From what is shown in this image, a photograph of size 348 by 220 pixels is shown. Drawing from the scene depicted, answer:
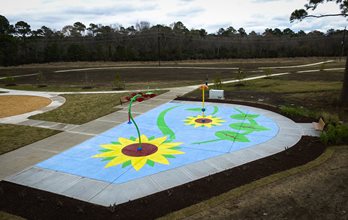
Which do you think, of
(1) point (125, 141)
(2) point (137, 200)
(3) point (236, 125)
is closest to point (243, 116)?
(3) point (236, 125)

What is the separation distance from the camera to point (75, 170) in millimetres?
8719

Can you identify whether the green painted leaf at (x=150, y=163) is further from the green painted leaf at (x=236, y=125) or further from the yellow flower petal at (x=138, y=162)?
the green painted leaf at (x=236, y=125)

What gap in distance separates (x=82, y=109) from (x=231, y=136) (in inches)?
402

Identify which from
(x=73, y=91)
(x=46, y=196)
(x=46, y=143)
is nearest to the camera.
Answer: (x=46, y=196)

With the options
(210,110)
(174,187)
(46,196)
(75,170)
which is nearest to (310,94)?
(210,110)

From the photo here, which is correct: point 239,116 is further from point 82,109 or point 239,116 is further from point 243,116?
point 82,109

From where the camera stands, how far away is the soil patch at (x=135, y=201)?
6.34 m

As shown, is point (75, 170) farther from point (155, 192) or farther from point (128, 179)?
point (155, 192)

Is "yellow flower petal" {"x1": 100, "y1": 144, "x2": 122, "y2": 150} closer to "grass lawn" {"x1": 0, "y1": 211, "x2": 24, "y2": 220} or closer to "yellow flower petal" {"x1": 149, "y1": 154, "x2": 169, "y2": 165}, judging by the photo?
"yellow flower petal" {"x1": 149, "y1": 154, "x2": 169, "y2": 165}

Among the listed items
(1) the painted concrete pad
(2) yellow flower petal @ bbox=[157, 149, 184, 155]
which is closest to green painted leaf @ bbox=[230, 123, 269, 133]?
(1) the painted concrete pad

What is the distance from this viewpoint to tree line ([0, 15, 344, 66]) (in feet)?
215

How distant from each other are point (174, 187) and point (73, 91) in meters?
20.3

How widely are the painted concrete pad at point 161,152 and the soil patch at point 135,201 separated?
33 cm

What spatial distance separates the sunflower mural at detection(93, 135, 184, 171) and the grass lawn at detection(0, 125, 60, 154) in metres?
3.29
